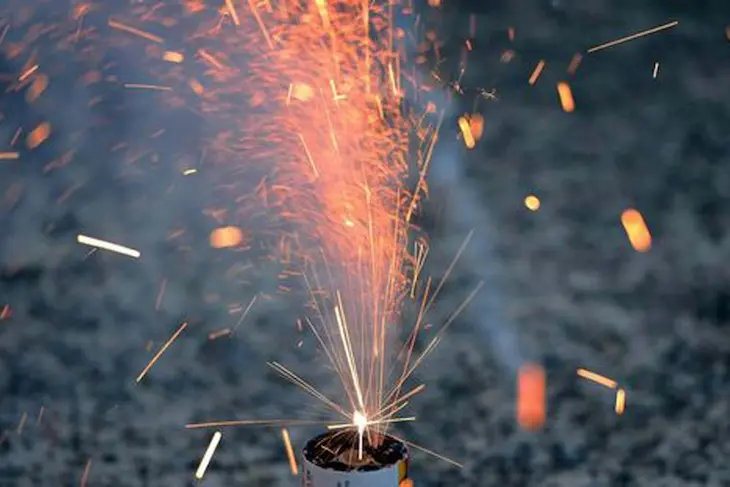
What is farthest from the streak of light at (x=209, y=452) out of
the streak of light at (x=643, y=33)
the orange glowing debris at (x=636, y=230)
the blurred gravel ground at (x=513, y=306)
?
the streak of light at (x=643, y=33)

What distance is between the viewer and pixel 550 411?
1.28 m

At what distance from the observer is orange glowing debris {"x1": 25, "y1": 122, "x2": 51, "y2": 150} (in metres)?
1.23

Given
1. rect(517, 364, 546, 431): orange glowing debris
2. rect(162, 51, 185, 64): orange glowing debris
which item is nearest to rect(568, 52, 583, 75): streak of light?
rect(517, 364, 546, 431): orange glowing debris

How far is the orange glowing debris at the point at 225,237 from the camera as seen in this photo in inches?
48.8

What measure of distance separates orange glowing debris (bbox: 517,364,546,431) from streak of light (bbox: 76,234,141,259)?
0.58 m

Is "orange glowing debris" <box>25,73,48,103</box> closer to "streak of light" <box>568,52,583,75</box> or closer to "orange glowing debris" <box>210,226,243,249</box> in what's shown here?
"orange glowing debris" <box>210,226,243,249</box>

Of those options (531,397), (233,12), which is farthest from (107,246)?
(531,397)

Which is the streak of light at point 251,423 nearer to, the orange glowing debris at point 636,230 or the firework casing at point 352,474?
the firework casing at point 352,474

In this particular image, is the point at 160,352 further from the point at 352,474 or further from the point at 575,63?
the point at 575,63

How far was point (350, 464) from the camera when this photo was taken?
0.88 m

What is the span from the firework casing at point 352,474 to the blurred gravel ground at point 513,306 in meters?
0.37

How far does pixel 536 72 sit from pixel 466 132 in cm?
13

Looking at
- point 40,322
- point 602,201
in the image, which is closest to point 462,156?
point 602,201

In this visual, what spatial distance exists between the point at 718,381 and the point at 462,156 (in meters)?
0.50
